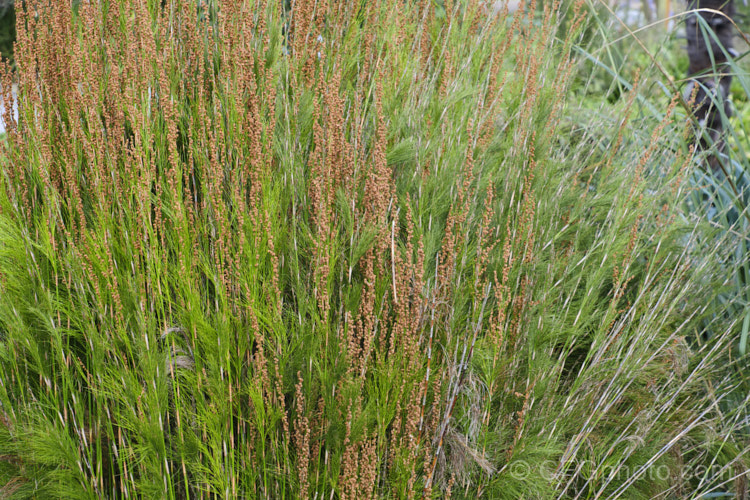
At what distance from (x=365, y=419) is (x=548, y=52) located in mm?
1977

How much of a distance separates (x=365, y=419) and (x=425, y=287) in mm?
490

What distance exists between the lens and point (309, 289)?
166cm

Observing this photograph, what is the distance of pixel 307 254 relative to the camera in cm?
173

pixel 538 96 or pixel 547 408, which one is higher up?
pixel 538 96

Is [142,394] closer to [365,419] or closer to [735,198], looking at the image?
[365,419]

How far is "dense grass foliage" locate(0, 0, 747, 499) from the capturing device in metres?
1.48

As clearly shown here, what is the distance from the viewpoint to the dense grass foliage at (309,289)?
148 centimetres

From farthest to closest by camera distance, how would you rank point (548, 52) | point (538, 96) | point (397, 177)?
point (548, 52)
point (538, 96)
point (397, 177)

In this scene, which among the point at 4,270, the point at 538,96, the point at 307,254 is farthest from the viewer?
the point at 538,96

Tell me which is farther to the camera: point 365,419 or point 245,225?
point 245,225

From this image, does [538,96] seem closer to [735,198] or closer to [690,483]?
[735,198]

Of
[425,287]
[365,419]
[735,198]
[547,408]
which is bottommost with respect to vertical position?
[547,408]

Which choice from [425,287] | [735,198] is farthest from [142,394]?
[735,198]

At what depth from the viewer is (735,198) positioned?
91.5 inches
